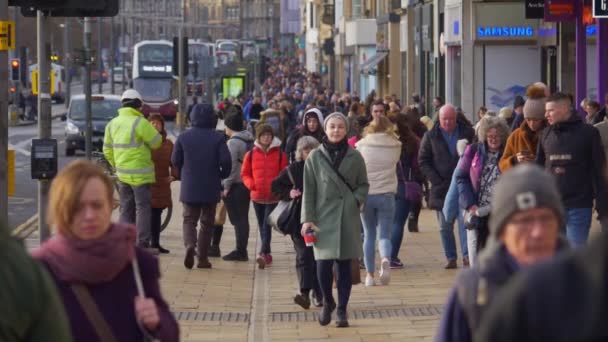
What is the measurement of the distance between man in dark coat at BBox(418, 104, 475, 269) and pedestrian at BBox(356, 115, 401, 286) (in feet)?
3.24

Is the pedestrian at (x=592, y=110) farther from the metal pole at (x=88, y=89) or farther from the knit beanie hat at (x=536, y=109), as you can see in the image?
the knit beanie hat at (x=536, y=109)

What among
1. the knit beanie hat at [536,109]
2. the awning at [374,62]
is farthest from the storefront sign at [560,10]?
the awning at [374,62]

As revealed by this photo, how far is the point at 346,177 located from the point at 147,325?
21.2ft

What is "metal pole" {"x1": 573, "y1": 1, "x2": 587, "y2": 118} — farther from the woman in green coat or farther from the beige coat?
the woman in green coat

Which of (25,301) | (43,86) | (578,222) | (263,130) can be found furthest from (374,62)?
(25,301)

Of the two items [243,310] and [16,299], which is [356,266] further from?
[16,299]

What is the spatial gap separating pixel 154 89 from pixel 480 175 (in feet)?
189

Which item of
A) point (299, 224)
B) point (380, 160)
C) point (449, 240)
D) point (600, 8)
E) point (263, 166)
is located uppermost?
point (600, 8)

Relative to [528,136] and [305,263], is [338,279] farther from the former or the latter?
[528,136]

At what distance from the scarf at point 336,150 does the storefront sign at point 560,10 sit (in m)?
11.0

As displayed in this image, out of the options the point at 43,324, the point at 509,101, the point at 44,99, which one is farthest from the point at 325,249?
the point at 509,101

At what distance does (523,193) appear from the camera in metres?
3.74

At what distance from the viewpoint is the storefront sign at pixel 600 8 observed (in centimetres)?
1602

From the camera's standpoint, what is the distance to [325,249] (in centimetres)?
1102
